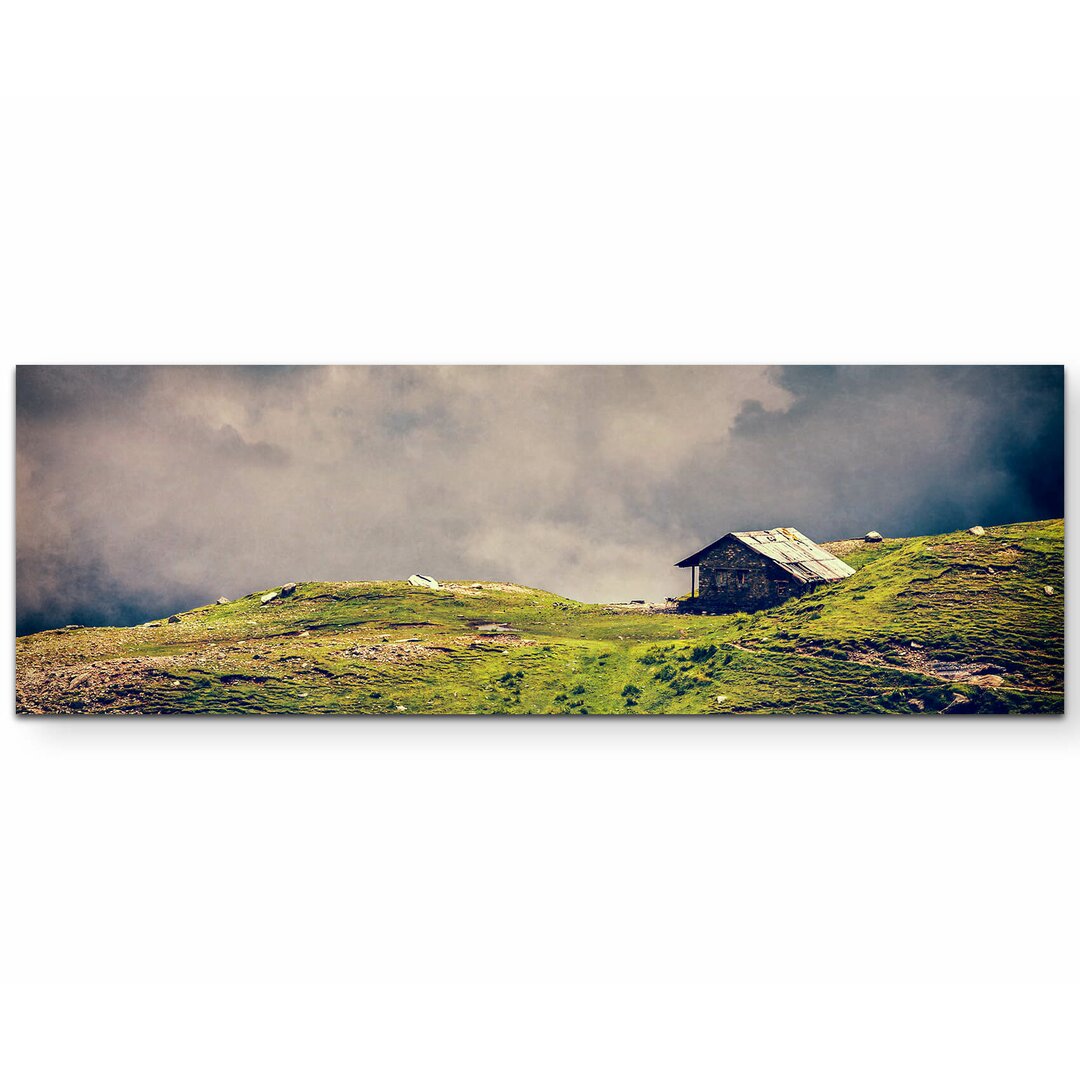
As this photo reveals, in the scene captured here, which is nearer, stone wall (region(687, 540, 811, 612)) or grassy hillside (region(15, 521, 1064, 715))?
grassy hillside (region(15, 521, 1064, 715))

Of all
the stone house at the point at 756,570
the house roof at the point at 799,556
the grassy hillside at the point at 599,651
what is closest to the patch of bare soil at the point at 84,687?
the grassy hillside at the point at 599,651

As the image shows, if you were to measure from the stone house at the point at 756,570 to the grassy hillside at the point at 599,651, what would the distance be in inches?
2.8

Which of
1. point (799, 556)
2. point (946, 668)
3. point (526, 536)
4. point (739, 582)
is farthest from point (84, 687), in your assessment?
point (946, 668)

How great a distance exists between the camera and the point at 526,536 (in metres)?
5.09

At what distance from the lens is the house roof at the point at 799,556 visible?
5051mm

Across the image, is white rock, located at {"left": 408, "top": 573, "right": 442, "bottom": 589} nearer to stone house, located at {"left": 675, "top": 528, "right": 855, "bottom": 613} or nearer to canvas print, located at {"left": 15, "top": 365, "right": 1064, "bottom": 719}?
canvas print, located at {"left": 15, "top": 365, "right": 1064, "bottom": 719}

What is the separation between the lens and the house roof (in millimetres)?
5051

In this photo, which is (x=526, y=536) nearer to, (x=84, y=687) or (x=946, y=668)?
(x=946, y=668)

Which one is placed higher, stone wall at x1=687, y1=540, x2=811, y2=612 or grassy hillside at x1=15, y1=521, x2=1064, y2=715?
stone wall at x1=687, y1=540, x2=811, y2=612

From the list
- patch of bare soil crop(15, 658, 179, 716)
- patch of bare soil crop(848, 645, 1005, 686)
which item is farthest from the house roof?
patch of bare soil crop(15, 658, 179, 716)

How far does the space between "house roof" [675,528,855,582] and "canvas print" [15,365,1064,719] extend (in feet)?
0.04
